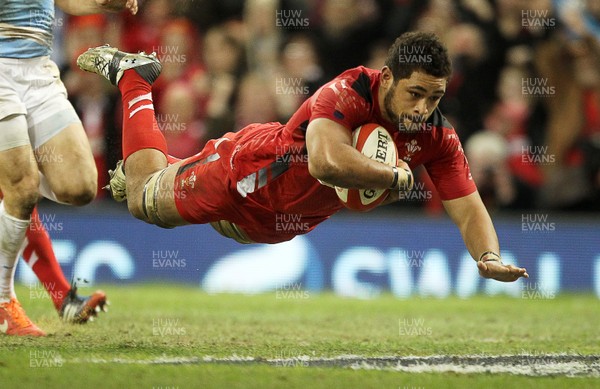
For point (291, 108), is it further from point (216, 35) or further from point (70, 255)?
point (70, 255)

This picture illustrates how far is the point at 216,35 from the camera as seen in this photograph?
38.7 feet

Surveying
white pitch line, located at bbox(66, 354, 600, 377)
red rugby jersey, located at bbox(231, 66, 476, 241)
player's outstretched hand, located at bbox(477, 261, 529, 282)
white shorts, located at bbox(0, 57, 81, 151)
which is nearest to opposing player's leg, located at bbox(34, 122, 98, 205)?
white shorts, located at bbox(0, 57, 81, 151)

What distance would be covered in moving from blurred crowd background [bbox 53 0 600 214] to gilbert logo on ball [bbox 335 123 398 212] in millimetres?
5197

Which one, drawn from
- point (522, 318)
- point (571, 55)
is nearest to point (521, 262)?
point (522, 318)

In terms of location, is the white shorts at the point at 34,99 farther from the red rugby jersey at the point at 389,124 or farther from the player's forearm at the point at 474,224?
the player's forearm at the point at 474,224

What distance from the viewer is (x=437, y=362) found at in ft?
19.6

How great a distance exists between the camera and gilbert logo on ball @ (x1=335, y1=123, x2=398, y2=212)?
223 inches

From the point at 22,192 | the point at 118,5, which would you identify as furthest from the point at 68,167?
the point at 118,5

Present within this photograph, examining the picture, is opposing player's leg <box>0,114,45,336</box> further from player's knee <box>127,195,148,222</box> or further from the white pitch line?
the white pitch line

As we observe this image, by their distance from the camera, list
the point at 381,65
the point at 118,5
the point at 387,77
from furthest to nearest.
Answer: the point at 381,65, the point at 118,5, the point at 387,77

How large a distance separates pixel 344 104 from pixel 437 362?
1.72 meters

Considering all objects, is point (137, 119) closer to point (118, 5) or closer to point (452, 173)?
point (118, 5)

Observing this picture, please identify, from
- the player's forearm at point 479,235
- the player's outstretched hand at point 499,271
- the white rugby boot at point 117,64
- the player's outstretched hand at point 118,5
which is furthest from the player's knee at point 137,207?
the player's outstretched hand at point 499,271

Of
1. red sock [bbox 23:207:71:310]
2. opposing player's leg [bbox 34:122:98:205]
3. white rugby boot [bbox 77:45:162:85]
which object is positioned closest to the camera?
opposing player's leg [bbox 34:122:98:205]
